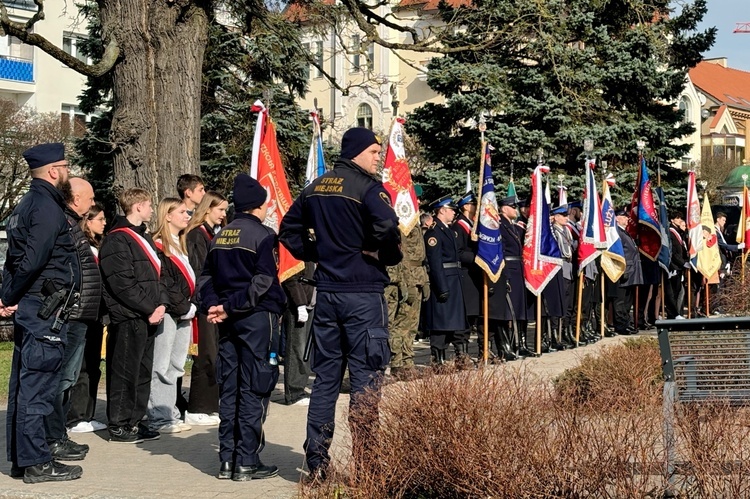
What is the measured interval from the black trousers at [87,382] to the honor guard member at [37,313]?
1920mm

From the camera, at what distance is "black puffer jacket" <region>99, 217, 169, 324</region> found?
29.9 ft

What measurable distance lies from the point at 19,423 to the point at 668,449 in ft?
13.7

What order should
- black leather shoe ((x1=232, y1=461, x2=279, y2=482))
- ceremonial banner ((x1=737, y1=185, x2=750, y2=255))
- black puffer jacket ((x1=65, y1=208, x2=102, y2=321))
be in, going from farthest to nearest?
1. ceremonial banner ((x1=737, y1=185, x2=750, y2=255))
2. black puffer jacket ((x1=65, y1=208, x2=102, y2=321))
3. black leather shoe ((x1=232, y1=461, x2=279, y2=482))

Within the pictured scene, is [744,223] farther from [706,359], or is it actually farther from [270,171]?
[706,359]


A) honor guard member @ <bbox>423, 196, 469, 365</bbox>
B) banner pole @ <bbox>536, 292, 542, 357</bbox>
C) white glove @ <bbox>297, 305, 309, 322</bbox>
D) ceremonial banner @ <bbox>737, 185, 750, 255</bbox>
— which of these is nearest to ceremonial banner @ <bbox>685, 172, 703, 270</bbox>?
ceremonial banner @ <bbox>737, 185, 750, 255</bbox>

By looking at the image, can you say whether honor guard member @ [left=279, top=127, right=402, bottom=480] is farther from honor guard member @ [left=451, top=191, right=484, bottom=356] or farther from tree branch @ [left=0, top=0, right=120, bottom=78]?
honor guard member @ [left=451, top=191, right=484, bottom=356]

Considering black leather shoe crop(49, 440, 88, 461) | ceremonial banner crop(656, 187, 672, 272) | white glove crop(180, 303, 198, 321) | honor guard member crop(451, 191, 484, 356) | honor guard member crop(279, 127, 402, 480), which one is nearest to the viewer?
honor guard member crop(279, 127, 402, 480)

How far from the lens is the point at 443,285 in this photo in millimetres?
13492

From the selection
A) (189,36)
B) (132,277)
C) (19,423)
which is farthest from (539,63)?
(19,423)

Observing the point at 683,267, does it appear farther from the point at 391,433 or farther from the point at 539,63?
the point at 391,433

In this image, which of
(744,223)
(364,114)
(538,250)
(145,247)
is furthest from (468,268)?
(364,114)

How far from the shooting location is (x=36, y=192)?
24.7 ft

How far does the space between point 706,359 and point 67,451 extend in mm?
4569

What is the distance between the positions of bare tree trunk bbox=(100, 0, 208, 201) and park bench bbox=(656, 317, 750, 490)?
27.5 ft
